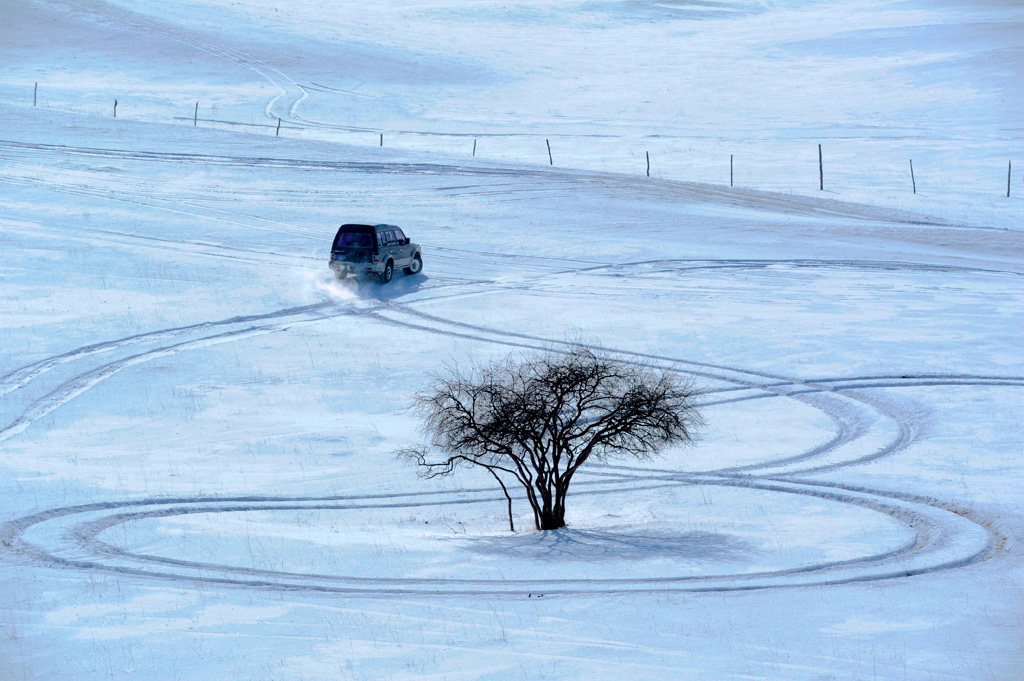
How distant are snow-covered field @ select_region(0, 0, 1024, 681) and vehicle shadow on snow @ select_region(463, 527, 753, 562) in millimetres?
83

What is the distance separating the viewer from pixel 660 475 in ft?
65.2

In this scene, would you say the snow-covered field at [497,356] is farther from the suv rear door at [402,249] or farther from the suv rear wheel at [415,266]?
the suv rear door at [402,249]

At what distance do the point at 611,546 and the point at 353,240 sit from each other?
18890mm

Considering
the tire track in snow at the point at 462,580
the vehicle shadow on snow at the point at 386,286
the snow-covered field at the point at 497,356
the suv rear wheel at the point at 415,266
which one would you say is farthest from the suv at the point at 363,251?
the tire track in snow at the point at 462,580

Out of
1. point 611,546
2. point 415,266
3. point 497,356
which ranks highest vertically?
point 415,266

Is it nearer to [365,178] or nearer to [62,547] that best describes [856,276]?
[365,178]

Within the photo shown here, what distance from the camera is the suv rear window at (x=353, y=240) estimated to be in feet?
106

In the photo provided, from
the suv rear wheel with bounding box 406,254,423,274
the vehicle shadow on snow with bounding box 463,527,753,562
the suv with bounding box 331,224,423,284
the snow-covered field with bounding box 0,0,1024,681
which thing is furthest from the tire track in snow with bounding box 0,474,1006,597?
the suv rear wheel with bounding box 406,254,423,274

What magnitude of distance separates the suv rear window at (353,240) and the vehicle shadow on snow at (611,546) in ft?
57.3

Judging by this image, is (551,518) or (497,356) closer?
(551,518)

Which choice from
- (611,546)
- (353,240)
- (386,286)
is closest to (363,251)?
(353,240)

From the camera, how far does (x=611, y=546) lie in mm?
15406

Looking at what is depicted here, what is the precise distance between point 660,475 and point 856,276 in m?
17.0

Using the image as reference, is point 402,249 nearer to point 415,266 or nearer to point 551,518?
point 415,266
